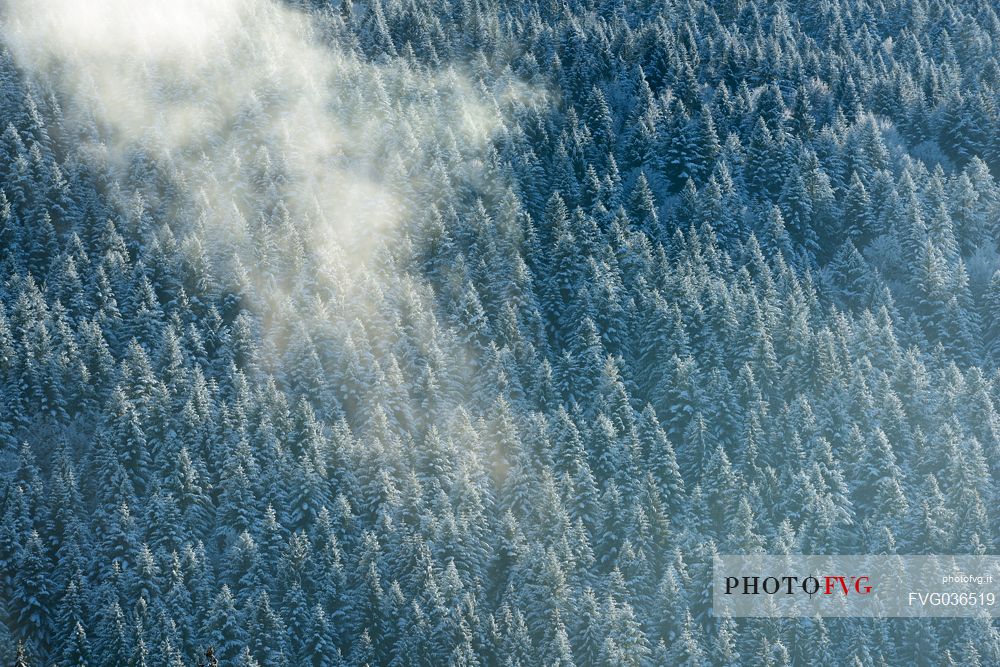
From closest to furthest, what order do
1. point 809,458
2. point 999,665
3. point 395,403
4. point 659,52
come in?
point 999,665
point 809,458
point 395,403
point 659,52

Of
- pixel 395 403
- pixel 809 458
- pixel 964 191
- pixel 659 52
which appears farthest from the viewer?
pixel 659 52

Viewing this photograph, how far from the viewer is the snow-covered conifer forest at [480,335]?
78.6 meters

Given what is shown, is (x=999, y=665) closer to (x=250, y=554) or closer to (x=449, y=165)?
(x=250, y=554)

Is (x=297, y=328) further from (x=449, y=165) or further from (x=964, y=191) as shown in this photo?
(x=964, y=191)

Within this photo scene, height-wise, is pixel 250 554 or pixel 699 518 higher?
pixel 250 554

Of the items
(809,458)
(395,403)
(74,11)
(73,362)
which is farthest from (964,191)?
(74,11)

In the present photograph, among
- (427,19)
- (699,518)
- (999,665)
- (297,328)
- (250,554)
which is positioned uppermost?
(427,19)

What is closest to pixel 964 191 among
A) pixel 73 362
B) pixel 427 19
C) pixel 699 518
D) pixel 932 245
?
pixel 932 245

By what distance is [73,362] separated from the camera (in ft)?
309

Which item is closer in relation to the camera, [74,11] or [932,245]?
[932,245]

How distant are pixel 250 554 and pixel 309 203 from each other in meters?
44.2

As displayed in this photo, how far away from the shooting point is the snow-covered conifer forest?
7862 cm

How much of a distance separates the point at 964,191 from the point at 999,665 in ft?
169

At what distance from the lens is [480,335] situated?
325 feet
